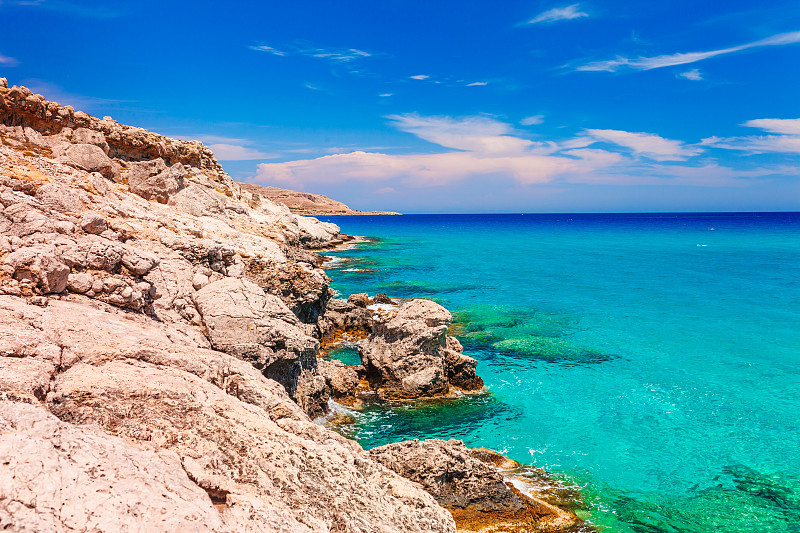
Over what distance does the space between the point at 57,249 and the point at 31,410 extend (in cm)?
519

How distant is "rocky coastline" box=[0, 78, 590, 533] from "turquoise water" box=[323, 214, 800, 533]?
2.91 m

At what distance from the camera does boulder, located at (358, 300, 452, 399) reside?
2097 cm

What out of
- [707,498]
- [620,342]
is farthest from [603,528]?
[620,342]

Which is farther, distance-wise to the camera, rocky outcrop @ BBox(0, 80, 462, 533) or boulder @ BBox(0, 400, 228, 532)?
rocky outcrop @ BBox(0, 80, 462, 533)

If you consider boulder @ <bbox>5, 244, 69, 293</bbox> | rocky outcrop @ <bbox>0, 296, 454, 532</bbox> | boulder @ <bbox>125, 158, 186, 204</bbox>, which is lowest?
rocky outcrop @ <bbox>0, 296, 454, 532</bbox>

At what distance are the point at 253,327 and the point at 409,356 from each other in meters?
9.88

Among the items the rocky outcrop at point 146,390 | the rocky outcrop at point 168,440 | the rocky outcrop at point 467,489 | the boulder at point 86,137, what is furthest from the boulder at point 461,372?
the boulder at point 86,137

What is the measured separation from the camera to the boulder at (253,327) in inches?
486

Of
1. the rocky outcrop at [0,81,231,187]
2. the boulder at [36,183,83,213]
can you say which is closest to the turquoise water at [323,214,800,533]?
the boulder at [36,183,83,213]

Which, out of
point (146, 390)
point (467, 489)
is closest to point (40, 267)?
point (146, 390)

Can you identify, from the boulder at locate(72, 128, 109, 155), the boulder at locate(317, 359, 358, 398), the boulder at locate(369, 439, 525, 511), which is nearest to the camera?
the boulder at locate(369, 439, 525, 511)

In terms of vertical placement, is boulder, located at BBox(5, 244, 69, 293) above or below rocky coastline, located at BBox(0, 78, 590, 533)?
above

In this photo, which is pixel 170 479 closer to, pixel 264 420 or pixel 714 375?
pixel 264 420

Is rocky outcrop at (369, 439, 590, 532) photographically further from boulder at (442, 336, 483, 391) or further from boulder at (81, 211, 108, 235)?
boulder at (442, 336, 483, 391)
